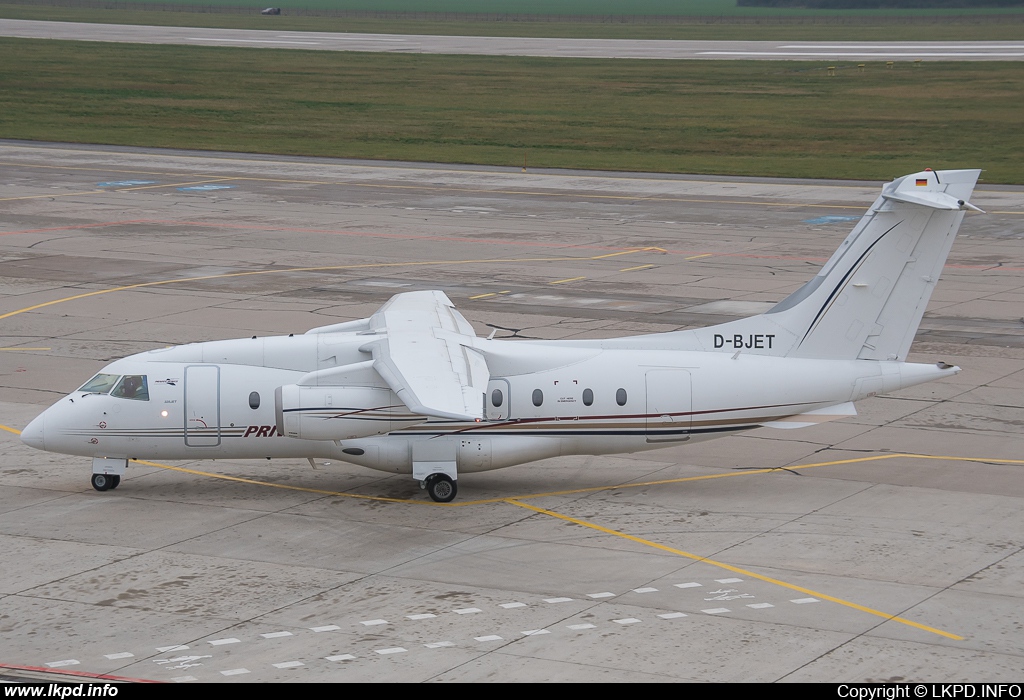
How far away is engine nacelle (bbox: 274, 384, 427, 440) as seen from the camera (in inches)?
874

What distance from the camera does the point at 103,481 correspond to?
24031 millimetres

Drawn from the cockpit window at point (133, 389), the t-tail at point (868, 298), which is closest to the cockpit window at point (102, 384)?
the cockpit window at point (133, 389)

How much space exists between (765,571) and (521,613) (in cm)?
405

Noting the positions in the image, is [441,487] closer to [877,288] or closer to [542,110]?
[877,288]

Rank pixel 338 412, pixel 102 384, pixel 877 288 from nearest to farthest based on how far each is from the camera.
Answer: pixel 338 412
pixel 102 384
pixel 877 288

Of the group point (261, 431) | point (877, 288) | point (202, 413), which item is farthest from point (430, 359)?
point (877, 288)

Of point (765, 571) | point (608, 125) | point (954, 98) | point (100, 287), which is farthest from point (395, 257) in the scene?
point (954, 98)

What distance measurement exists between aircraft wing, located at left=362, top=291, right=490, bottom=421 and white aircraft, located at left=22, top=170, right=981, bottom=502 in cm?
14

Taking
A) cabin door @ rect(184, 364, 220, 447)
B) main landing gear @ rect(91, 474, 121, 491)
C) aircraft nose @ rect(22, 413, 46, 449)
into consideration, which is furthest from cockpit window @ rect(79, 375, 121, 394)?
main landing gear @ rect(91, 474, 121, 491)

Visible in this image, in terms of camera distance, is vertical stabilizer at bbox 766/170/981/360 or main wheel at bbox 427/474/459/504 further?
vertical stabilizer at bbox 766/170/981/360

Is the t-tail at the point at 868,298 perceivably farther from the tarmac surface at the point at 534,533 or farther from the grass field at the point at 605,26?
the grass field at the point at 605,26

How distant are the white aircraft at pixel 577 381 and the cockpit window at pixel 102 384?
0.09 ft

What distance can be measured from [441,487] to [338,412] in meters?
2.39

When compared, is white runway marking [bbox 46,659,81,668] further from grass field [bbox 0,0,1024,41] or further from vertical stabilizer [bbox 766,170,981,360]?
grass field [bbox 0,0,1024,41]
